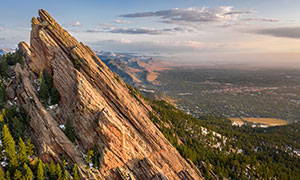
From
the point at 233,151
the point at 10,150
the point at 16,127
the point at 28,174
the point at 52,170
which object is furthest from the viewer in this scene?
the point at 233,151

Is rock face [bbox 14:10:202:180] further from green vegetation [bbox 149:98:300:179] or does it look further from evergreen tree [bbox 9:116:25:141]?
green vegetation [bbox 149:98:300:179]

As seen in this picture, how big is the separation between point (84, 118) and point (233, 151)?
115907 mm

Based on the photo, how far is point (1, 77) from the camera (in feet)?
204

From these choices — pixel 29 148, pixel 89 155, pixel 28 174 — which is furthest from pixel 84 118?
pixel 28 174

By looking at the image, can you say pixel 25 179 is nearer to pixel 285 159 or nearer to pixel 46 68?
pixel 46 68

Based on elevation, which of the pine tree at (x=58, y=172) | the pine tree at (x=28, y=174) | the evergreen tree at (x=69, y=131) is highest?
the evergreen tree at (x=69, y=131)

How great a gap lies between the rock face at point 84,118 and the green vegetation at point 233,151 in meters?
31.5

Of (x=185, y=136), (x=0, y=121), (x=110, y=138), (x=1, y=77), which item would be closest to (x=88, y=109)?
(x=110, y=138)

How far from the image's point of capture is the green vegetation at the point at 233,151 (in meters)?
88.8

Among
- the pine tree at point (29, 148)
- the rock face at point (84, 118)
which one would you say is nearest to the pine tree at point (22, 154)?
the pine tree at point (29, 148)

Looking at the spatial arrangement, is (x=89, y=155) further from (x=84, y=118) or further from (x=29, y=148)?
(x=29, y=148)

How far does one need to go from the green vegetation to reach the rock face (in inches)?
1242

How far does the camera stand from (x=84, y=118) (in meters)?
48.7

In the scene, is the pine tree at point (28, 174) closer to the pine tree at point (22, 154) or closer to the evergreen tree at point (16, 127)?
the pine tree at point (22, 154)
